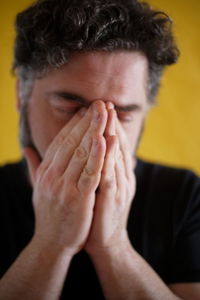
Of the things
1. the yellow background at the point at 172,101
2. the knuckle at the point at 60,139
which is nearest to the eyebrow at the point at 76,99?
the knuckle at the point at 60,139

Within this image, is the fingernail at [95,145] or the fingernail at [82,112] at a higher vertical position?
the fingernail at [82,112]

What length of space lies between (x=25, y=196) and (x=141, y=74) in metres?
0.57

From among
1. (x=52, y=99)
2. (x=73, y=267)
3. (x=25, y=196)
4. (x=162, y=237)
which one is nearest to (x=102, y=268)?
(x=73, y=267)

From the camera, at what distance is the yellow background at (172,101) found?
47.5 inches

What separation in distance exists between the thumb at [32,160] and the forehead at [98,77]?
0.81 feet

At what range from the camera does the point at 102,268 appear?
796mm

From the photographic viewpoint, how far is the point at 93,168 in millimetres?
694

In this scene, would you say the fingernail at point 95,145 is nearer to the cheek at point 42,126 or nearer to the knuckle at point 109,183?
the knuckle at point 109,183

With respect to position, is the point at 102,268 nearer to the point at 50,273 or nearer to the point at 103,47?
the point at 50,273

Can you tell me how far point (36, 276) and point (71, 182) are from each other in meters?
0.26

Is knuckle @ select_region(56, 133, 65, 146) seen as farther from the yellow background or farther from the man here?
the yellow background

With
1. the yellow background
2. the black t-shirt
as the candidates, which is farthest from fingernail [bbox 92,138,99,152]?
the yellow background

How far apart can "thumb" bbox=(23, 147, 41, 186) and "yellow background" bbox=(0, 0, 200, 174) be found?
563 mm

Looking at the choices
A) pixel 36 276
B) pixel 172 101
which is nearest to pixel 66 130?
pixel 36 276
